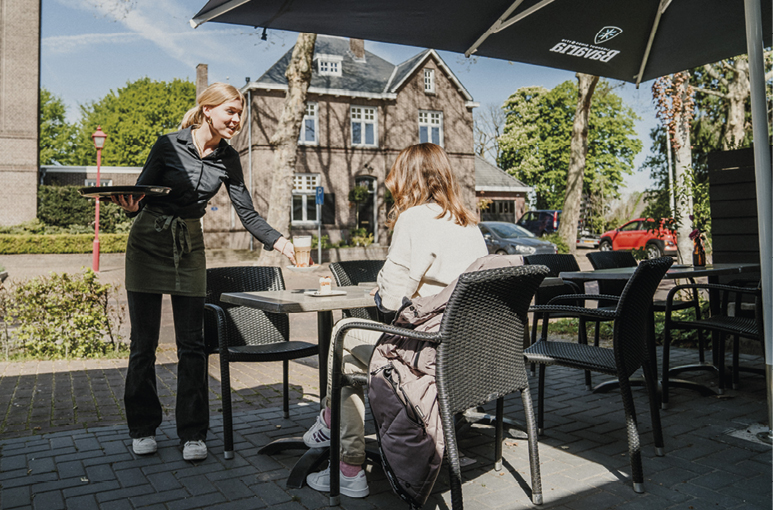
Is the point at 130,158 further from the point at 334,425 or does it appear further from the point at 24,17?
the point at 334,425

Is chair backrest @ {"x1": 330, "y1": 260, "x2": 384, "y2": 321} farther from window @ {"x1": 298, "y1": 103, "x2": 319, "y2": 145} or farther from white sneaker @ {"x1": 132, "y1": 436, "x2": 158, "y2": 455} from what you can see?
window @ {"x1": 298, "y1": 103, "x2": 319, "y2": 145}

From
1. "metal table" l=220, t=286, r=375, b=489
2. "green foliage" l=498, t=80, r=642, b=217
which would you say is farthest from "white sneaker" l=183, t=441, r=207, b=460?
"green foliage" l=498, t=80, r=642, b=217

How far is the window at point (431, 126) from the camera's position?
29406 millimetres

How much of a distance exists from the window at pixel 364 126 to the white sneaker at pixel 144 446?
25344 millimetres

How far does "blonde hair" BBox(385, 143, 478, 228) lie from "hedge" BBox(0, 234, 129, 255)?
2184cm

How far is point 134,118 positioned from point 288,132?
35119 millimetres

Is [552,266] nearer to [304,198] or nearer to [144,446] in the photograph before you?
[144,446]

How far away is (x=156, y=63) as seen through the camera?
39.7 metres

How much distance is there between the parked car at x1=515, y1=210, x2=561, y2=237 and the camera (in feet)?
89.6

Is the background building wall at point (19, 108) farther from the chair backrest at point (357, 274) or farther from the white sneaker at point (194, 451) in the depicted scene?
the white sneaker at point (194, 451)

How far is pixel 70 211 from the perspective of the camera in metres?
26.6

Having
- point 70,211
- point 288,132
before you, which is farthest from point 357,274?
point 70,211

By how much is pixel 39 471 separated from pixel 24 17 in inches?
1208

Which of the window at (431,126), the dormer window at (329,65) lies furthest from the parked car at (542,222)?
the dormer window at (329,65)
